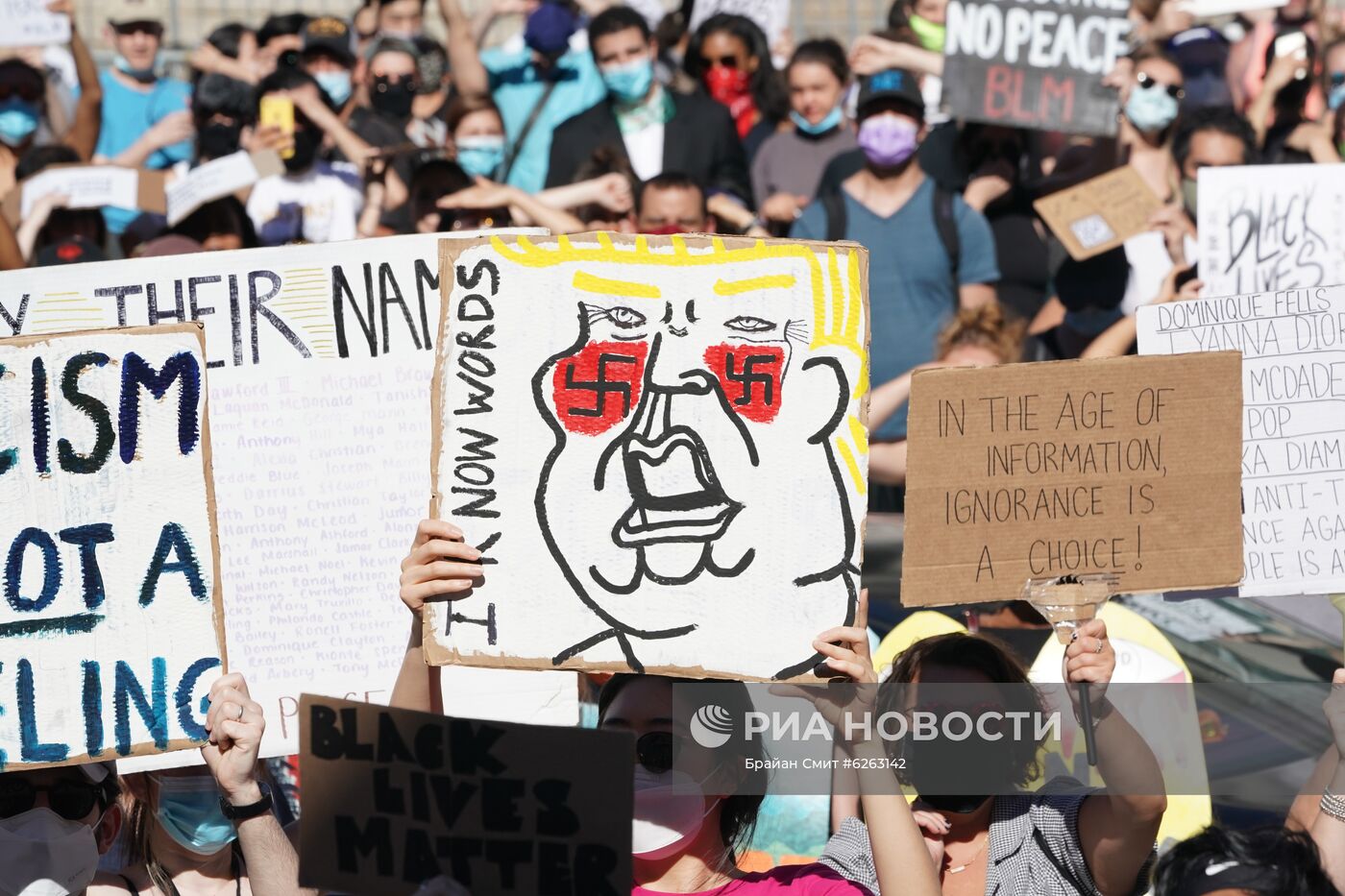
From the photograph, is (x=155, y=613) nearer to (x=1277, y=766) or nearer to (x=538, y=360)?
(x=538, y=360)

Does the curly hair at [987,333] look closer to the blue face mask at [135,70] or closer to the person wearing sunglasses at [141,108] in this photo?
the person wearing sunglasses at [141,108]

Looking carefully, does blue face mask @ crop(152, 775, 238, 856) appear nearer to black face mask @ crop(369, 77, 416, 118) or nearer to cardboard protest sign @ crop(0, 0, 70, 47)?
black face mask @ crop(369, 77, 416, 118)

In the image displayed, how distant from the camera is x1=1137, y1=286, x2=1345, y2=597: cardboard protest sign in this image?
3.92 metres

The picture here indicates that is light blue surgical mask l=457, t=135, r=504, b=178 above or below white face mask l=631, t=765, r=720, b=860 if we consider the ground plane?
above

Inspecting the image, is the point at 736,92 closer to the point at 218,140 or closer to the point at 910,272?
the point at 910,272

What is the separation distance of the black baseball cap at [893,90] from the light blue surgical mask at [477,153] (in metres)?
1.48

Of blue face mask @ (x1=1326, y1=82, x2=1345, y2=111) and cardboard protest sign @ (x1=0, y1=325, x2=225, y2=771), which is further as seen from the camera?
blue face mask @ (x1=1326, y1=82, x2=1345, y2=111)

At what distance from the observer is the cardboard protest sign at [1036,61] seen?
7125mm

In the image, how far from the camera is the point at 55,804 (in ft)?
11.5

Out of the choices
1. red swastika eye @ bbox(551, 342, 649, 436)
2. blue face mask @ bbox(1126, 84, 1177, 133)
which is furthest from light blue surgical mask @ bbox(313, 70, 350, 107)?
red swastika eye @ bbox(551, 342, 649, 436)

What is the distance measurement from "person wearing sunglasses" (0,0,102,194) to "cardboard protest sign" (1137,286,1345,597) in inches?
215

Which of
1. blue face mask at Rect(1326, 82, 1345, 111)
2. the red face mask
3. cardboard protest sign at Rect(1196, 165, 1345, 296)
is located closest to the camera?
cardboard protest sign at Rect(1196, 165, 1345, 296)

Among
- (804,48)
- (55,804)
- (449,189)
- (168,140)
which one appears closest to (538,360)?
(55,804)

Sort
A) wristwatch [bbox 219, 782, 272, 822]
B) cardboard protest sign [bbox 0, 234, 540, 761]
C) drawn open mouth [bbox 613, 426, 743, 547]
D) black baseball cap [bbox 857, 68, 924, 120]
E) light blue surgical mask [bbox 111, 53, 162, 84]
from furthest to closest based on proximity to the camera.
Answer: light blue surgical mask [bbox 111, 53, 162, 84]
black baseball cap [bbox 857, 68, 924, 120]
cardboard protest sign [bbox 0, 234, 540, 761]
drawn open mouth [bbox 613, 426, 743, 547]
wristwatch [bbox 219, 782, 272, 822]
